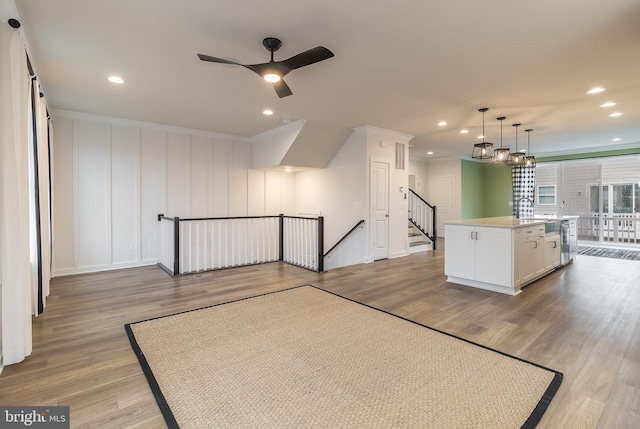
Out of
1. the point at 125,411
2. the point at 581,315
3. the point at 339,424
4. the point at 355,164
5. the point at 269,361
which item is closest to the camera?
the point at 339,424

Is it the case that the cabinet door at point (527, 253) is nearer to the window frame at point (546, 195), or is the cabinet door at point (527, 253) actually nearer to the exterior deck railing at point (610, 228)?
the exterior deck railing at point (610, 228)

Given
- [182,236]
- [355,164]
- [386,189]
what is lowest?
[182,236]

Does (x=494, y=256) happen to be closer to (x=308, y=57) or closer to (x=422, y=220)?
(x=308, y=57)

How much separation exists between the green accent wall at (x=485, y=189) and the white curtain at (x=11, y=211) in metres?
10.6

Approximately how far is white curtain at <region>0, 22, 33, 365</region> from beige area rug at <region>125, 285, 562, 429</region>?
857 millimetres

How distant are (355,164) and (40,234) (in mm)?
Answer: 5232

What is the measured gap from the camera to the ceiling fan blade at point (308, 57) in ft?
8.55

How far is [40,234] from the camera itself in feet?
12.0

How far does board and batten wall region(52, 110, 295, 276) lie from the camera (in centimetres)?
552

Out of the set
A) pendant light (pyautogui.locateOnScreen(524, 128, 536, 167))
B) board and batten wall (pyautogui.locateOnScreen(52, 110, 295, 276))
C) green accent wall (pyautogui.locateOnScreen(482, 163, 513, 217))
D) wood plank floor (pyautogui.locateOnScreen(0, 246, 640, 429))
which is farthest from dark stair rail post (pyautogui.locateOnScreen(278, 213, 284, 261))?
green accent wall (pyautogui.locateOnScreen(482, 163, 513, 217))

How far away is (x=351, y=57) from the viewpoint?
3348 millimetres

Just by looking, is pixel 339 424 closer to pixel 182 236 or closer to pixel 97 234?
pixel 182 236

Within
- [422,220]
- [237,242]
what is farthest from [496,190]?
[237,242]

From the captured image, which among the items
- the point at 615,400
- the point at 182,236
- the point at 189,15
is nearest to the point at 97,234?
the point at 182,236
